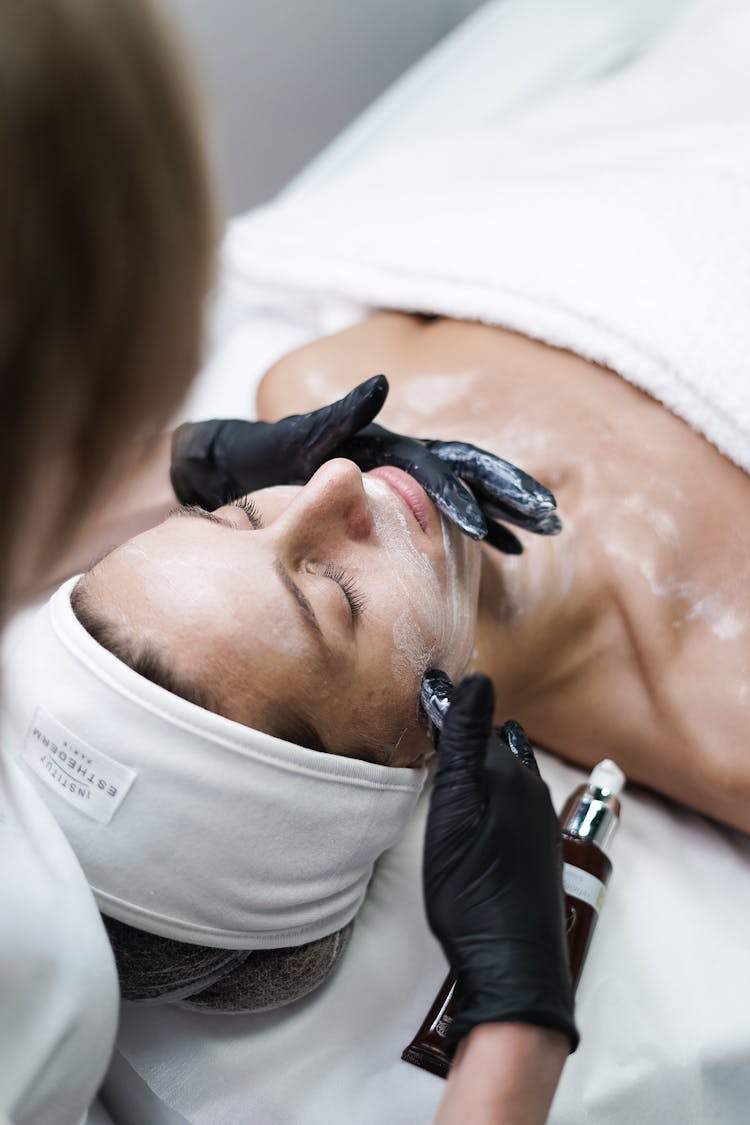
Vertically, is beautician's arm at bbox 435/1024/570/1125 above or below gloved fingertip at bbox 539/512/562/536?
below

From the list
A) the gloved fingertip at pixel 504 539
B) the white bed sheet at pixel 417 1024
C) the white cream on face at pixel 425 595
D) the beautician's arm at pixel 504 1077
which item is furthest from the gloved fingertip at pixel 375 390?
the beautician's arm at pixel 504 1077

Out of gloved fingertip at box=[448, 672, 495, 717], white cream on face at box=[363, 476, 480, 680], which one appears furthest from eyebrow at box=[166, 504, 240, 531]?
gloved fingertip at box=[448, 672, 495, 717]

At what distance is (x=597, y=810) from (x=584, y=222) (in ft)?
2.56

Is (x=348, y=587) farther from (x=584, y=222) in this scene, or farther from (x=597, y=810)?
(x=584, y=222)

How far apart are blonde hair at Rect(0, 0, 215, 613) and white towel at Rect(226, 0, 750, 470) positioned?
2.86 feet

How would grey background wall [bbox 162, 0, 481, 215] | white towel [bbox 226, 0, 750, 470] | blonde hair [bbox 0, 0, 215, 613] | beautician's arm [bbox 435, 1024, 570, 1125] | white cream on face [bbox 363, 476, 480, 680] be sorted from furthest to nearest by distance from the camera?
grey background wall [bbox 162, 0, 481, 215] → white towel [bbox 226, 0, 750, 470] → white cream on face [bbox 363, 476, 480, 680] → beautician's arm [bbox 435, 1024, 570, 1125] → blonde hair [bbox 0, 0, 215, 613]

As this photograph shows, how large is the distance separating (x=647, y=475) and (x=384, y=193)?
27.5 inches

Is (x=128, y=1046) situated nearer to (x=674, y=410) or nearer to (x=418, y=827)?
(x=418, y=827)

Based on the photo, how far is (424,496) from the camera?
105cm

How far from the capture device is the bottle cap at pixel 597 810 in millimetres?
1045

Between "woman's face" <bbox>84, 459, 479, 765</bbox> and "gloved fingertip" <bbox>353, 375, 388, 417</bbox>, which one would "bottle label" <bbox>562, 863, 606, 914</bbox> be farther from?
"gloved fingertip" <bbox>353, 375, 388, 417</bbox>

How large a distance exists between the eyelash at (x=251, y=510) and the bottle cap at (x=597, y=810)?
461 mm

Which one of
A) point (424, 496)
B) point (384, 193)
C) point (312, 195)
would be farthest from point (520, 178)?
point (424, 496)

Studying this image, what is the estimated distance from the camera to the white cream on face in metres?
0.96
